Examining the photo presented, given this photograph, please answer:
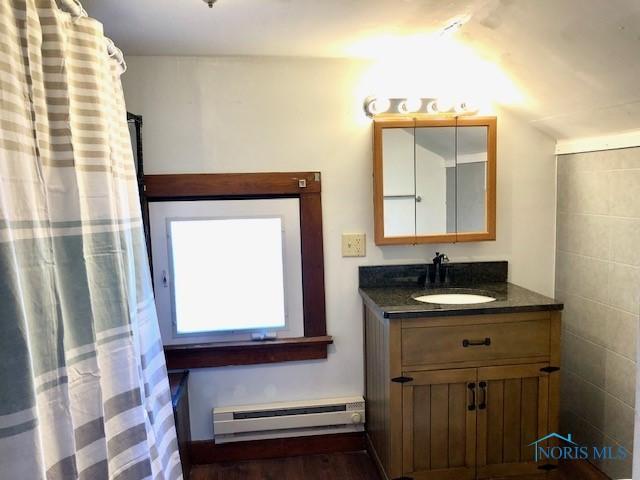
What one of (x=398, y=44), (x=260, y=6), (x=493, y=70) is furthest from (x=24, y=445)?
(x=493, y=70)

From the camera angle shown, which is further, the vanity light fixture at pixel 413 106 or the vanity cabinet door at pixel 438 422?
the vanity light fixture at pixel 413 106

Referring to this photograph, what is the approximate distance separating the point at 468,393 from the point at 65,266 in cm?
162

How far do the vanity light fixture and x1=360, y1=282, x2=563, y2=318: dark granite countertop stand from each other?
0.87 metres

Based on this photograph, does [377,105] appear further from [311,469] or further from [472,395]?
[311,469]

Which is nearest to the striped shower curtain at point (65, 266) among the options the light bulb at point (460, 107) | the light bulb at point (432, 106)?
the light bulb at point (432, 106)

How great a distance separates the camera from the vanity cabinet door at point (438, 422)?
200 cm

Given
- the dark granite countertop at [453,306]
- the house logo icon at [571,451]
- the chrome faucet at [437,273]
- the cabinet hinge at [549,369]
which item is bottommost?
the house logo icon at [571,451]

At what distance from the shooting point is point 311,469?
7.68 feet

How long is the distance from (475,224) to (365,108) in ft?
2.63

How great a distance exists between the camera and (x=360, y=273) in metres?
2.45

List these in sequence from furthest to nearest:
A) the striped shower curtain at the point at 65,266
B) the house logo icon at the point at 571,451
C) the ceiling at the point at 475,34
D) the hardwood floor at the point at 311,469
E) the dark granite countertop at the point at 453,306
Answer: the hardwood floor at the point at 311,469 < the house logo icon at the point at 571,451 < the dark granite countertop at the point at 453,306 < the ceiling at the point at 475,34 < the striped shower curtain at the point at 65,266

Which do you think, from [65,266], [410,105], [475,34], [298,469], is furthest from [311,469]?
[475,34]

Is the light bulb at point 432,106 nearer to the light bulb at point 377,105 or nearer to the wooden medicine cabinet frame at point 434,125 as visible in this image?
the wooden medicine cabinet frame at point 434,125

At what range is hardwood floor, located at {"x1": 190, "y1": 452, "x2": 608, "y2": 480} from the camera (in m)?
2.26
